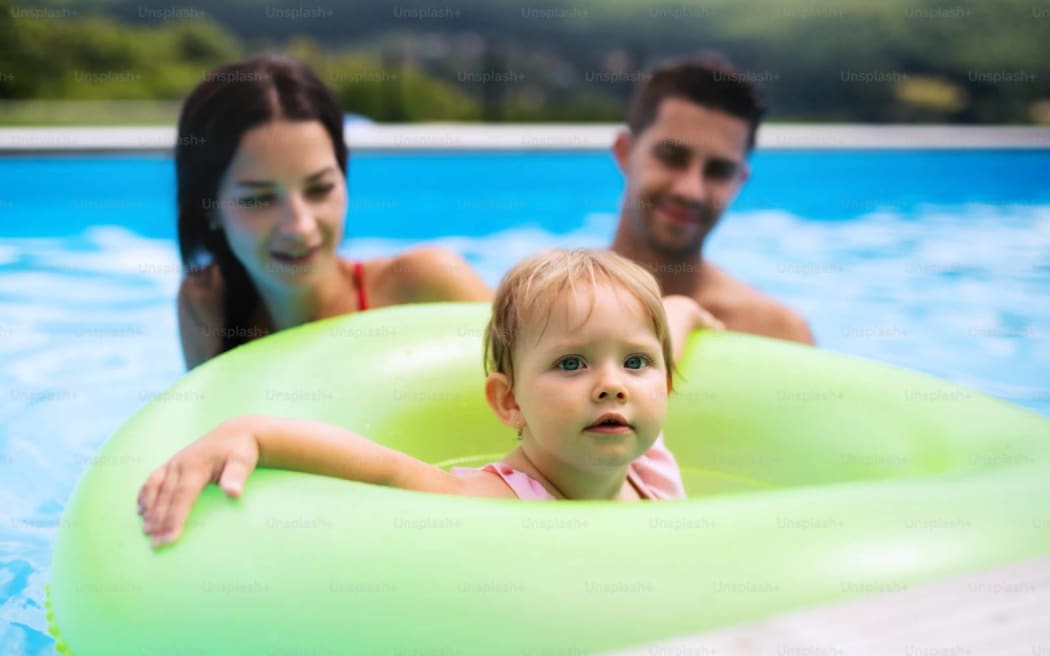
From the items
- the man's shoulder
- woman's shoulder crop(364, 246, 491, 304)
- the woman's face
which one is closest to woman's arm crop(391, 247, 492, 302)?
woman's shoulder crop(364, 246, 491, 304)

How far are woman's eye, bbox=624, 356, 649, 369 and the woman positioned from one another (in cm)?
126

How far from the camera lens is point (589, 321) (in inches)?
69.4

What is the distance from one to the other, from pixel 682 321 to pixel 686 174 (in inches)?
36.5

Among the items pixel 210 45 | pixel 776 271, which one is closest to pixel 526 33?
pixel 210 45

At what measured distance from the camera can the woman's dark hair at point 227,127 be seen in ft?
9.31

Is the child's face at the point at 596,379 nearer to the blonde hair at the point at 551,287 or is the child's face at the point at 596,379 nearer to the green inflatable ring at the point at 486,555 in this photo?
the blonde hair at the point at 551,287

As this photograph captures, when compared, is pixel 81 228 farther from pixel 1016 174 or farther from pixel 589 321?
pixel 1016 174

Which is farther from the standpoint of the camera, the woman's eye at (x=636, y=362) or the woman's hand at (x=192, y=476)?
the woman's eye at (x=636, y=362)

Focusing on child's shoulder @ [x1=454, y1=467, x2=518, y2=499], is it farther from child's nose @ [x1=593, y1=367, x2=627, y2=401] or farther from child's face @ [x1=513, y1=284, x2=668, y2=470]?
child's nose @ [x1=593, y1=367, x2=627, y2=401]

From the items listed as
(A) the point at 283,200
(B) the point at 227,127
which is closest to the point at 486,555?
(A) the point at 283,200

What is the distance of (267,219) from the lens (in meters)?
2.83

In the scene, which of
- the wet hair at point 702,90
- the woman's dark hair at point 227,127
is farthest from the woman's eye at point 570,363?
the wet hair at point 702,90

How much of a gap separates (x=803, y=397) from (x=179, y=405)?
1.22 metres

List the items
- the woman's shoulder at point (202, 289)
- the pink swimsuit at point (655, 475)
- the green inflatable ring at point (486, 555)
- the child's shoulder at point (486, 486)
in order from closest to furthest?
the green inflatable ring at point (486, 555)
the child's shoulder at point (486, 486)
the pink swimsuit at point (655, 475)
the woman's shoulder at point (202, 289)
